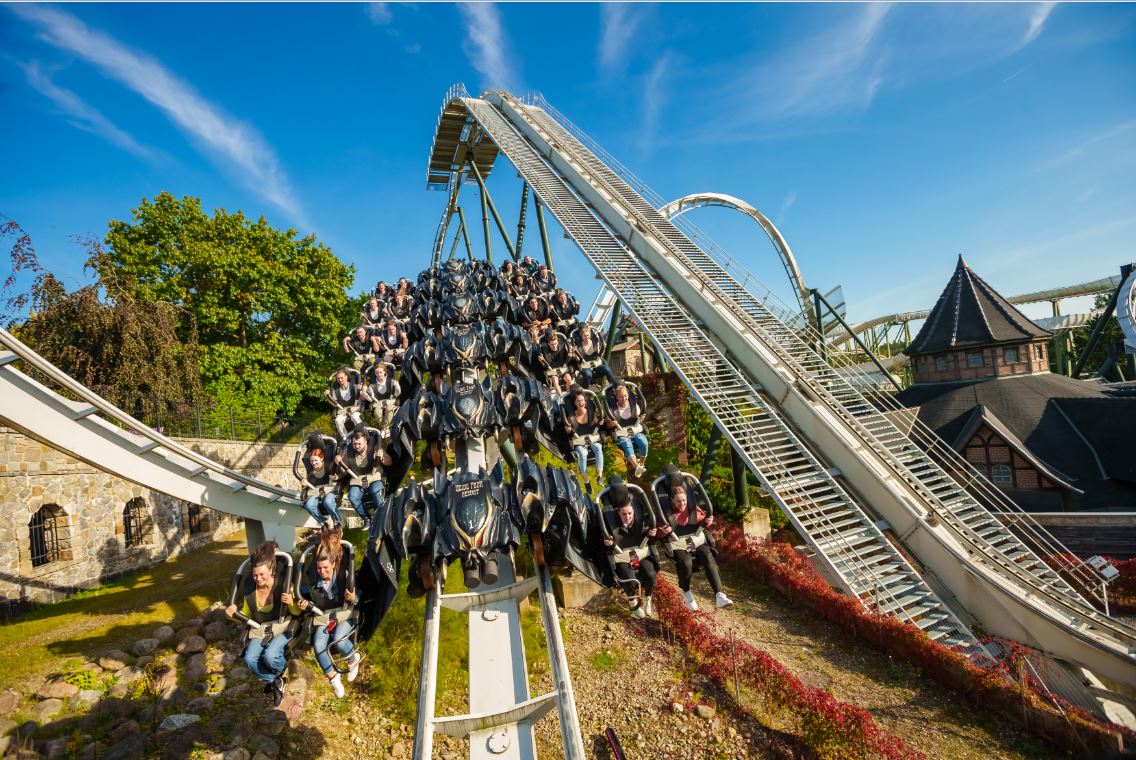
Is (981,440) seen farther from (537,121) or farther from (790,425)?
(537,121)

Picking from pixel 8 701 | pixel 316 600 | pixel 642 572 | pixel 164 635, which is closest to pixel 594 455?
pixel 642 572

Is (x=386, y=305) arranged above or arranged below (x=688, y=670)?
above

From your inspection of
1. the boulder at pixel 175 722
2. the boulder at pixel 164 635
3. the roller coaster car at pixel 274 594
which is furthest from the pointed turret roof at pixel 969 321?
the boulder at pixel 164 635

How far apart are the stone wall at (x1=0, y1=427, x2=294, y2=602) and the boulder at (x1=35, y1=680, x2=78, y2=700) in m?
4.39

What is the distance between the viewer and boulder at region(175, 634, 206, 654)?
7498 millimetres

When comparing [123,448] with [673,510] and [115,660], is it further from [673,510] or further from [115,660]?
[673,510]

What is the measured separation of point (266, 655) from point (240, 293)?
2330 centimetres

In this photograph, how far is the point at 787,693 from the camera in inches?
263

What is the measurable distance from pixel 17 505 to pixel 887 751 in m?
14.7

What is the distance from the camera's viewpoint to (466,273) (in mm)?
18750

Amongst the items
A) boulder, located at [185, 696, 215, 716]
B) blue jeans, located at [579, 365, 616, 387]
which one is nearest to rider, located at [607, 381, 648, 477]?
blue jeans, located at [579, 365, 616, 387]

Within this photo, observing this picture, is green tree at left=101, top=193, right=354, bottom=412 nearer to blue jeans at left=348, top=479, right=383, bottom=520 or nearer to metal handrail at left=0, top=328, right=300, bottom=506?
metal handrail at left=0, top=328, right=300, bottom=506

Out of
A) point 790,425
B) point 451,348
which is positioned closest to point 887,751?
point 790,425

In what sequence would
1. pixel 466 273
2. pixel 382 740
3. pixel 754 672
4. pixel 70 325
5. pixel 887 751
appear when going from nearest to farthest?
pixel 887 751
pixel 382 740
pixel 754 672
pixel 70 325
pixel 466 273
